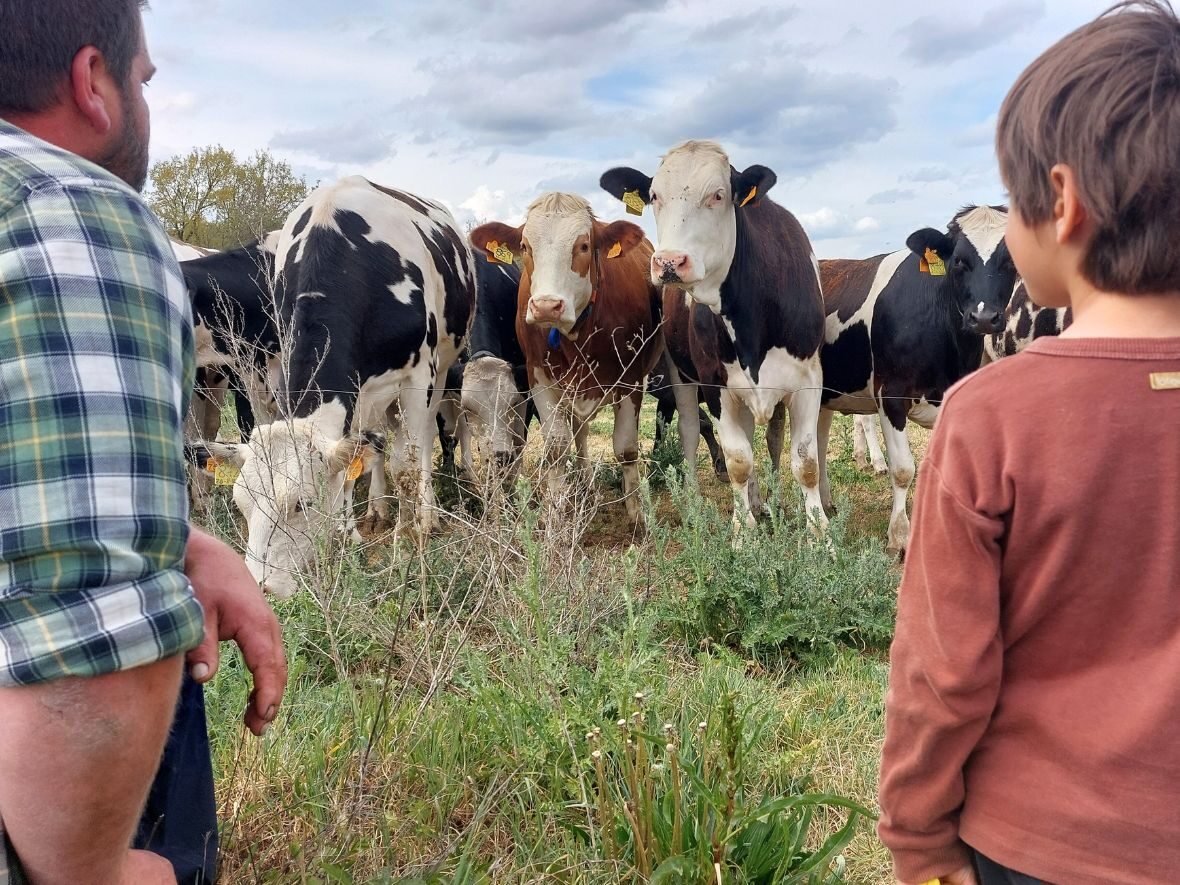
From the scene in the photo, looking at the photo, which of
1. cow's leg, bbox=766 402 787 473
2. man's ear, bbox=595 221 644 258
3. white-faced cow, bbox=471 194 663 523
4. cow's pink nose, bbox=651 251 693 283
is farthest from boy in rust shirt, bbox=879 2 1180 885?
cow's leg, bbox=766 402 787 473

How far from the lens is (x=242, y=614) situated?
1.45 m

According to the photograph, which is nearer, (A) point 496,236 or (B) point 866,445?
(A) point 496,236

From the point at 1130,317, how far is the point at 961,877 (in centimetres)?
79

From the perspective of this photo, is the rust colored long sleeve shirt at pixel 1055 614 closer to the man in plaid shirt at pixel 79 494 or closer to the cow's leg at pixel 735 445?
the man in plaid shirt at pixel 79 494

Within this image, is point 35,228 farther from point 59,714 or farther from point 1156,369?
point 1156,369

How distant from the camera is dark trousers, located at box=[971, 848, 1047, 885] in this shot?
4.16 feet

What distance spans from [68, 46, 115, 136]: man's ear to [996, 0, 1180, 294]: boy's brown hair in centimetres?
113

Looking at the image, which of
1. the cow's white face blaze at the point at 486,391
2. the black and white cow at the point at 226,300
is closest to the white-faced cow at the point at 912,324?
the cow's white face blaze at the point at 486,391

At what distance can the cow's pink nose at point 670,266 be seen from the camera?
17.5 ft

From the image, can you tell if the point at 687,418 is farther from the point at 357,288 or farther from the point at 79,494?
the point at 79,494

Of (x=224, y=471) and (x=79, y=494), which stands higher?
(x=79, y=494)

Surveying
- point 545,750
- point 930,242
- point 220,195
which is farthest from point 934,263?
point 220,195

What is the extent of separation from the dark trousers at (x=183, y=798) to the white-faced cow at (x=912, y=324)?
5.00 m

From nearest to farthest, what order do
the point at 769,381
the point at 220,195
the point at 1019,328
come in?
the point at 769,381 < the point at 1019,328 < the point at 220,195
